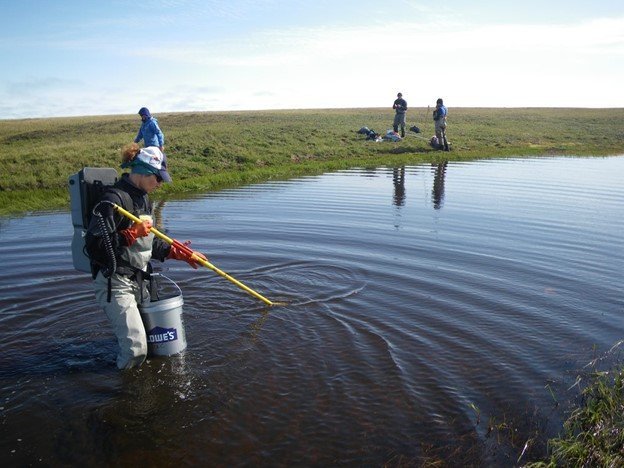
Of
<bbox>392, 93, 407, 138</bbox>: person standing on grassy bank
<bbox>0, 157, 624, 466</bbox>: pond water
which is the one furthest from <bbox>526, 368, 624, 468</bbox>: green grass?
<bbox>392, 93, 407, 138</bbox>: person standing on grassy bank

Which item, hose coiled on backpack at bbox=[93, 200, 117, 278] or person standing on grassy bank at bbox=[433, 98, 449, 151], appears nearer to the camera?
hose coiled on backpack at bbox=[93, 200, 117, 278]

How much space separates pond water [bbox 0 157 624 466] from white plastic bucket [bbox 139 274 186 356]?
0.20 meters

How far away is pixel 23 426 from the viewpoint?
17.2ft

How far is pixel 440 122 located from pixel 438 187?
1108cm

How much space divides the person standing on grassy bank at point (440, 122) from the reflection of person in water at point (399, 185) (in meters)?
4.57

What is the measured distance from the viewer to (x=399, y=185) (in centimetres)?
2047

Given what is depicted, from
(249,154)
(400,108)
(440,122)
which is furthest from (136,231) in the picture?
(400,108)

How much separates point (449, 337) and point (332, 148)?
23.5 m

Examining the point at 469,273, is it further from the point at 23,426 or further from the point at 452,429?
the point at 23,426

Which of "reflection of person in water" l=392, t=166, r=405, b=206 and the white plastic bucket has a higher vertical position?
"reflection of person in water" l=392, t=166, r=405, b=206

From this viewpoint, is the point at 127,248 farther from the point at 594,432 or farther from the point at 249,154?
the point at 249,154

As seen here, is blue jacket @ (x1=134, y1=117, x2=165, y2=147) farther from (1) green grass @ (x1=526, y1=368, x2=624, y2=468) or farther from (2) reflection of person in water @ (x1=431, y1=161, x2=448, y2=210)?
(1) green grass @ (x1=526, y1=368, x2=624, y2=468)

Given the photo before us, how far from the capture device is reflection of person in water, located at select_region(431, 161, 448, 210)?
54.7ft

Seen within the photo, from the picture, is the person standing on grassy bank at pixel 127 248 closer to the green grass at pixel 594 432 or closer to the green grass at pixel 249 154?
the green grass at pixel 594 432
